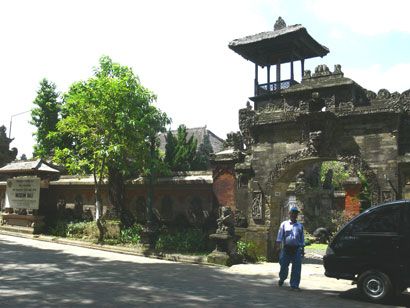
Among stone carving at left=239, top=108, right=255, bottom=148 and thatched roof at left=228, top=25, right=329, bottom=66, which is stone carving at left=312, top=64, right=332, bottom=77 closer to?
stone carving at left=239, top=108, right=255, bottom=148

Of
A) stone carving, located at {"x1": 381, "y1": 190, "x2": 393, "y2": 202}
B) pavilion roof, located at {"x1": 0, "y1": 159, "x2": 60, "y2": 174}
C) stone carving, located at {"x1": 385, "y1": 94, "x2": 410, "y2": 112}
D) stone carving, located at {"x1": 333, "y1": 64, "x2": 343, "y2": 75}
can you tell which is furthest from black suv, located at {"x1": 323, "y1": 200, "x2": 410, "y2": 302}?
pavilion roof, located at {"x1": 0, "y1": 159, "x2": 60, "y2": 174}

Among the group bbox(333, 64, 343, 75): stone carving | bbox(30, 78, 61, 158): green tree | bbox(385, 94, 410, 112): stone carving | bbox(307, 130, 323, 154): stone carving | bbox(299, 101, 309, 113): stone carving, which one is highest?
bbox(30, 78, 61, 158): green tree

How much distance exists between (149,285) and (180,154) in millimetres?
15474

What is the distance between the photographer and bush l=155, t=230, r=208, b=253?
1495cm

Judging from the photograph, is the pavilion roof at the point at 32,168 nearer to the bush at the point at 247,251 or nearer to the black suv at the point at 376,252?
the bush at the point at 247,251

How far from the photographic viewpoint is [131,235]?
1683cm

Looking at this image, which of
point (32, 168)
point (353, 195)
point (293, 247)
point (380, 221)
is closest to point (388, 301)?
point (380, 221)

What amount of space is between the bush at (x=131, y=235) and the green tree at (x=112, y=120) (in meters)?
1.29

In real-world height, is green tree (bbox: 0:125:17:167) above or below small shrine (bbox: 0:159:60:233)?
above

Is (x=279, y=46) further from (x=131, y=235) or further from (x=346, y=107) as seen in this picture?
(x=131, y=235)

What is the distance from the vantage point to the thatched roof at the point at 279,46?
27062mm

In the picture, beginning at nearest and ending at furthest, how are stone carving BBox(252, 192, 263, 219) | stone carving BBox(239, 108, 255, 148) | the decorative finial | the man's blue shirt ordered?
the man's blue shirt, stone carving BBox(252, 192, 263, 219), stone carving BBox(239, 108, 255, 148), the decorative finial

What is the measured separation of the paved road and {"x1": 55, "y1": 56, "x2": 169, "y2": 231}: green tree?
189 inches

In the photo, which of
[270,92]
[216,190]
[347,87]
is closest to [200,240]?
[216,190]
